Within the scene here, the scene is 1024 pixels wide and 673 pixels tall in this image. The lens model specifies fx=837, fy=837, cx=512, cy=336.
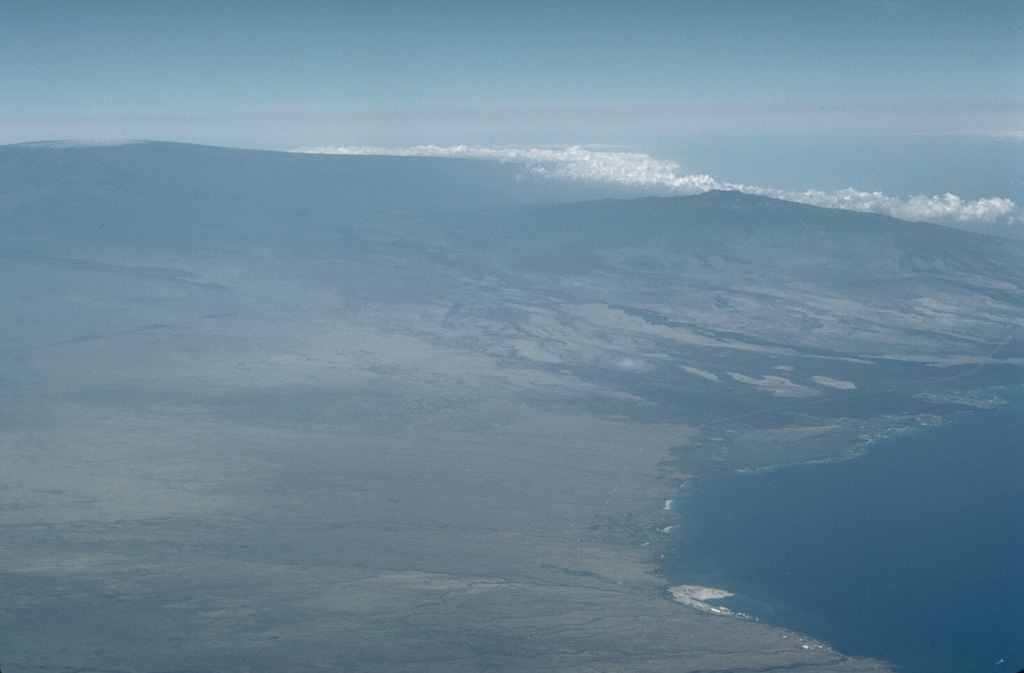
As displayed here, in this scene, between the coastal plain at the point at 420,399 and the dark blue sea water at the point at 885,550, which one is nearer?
the coastal plain at the point at 420,399

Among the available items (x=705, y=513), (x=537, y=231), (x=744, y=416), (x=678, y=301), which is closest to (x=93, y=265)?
(x=537, y=231)

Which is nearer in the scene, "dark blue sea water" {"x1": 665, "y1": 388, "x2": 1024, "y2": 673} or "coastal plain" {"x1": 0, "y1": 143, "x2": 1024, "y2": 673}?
"coastal plain" {"x1": 0, "y1": 143, "x2": 1024, "y2": 673}

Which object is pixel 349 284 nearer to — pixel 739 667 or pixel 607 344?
pixel 607 344

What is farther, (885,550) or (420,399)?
(420,399)
